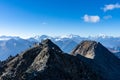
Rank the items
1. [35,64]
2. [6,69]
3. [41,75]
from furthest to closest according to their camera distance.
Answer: [6,69] < [35,64] < [41,75]

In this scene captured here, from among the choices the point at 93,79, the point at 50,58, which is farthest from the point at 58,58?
the point at 93,79

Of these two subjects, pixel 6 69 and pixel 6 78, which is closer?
pixel 6 78

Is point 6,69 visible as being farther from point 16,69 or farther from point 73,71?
point 73,71

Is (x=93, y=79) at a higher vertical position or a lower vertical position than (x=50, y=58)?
lower

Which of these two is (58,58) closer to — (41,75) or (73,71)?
(73,71)

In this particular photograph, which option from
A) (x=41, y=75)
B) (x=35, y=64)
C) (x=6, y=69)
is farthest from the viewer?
(x=6, y=69)

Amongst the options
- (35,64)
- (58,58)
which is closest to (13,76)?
(35,64)
